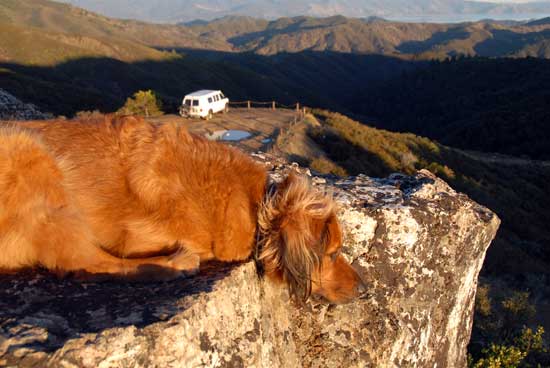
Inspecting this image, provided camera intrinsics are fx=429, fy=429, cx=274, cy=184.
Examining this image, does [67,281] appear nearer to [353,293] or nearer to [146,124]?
[146,124]

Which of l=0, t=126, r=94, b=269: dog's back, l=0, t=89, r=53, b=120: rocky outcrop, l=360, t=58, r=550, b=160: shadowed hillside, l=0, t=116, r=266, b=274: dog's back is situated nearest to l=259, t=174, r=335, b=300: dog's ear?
l=0, t=116, r=266, b=274: dog's back

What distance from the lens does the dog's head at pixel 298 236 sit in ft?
10.9

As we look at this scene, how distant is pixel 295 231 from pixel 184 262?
0.90 metres

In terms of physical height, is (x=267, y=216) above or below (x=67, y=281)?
above

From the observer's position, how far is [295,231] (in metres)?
3.32

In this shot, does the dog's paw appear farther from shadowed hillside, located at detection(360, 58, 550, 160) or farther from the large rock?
shadowed hillside, located at detection(360, 58, 550, 160)

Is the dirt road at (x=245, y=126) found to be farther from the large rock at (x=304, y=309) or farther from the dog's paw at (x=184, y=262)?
the dog's paw at (x=184, y=262)

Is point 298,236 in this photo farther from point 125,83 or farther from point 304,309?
point 125,83

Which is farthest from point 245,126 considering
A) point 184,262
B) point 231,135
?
point 184,262

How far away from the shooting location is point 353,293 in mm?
3754

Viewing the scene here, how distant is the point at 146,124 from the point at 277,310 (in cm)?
206

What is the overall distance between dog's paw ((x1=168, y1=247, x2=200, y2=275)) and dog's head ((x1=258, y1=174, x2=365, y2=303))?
21.0 inches

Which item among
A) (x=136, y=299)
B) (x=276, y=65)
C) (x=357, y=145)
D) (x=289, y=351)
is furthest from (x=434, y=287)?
(x=276, y=65)

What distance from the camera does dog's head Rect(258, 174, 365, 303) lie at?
131 inches
